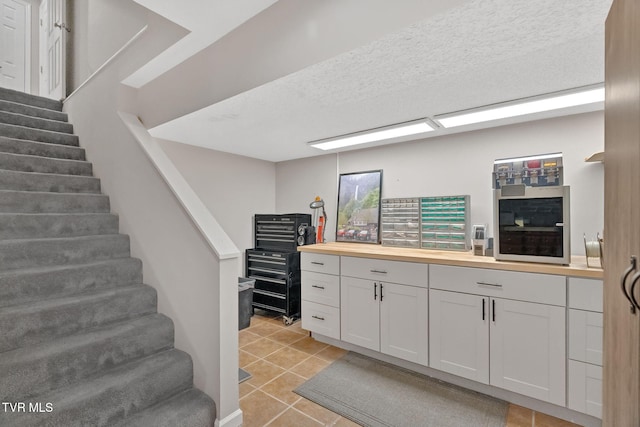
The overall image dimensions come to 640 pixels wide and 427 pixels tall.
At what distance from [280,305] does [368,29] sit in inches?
117

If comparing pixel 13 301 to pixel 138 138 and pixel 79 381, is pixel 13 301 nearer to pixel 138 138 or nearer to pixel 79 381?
pixel 79 381

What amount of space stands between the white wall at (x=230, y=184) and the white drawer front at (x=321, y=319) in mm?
1412

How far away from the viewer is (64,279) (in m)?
1.83

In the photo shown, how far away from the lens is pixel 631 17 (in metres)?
0.76

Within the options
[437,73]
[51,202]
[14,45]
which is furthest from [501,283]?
[14,45]

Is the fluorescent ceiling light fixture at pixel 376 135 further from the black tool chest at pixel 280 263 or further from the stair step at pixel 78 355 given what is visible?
the stair step at pixel 78 355

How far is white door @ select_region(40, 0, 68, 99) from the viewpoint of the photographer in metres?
3.67

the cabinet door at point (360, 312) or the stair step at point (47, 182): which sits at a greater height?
the stair step at point (47, 182)

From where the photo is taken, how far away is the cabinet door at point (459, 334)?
1978 millimetres

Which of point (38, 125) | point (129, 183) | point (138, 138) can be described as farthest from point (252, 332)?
point (38, 125)

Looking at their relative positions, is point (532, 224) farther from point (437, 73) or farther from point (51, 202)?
point (51, 202)

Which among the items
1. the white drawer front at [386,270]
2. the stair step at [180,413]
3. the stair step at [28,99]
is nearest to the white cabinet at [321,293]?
the white drawer front at [386,270]

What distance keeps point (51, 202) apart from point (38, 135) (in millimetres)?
1108

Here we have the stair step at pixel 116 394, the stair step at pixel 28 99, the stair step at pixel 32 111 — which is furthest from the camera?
the stair step at pixel 28 99
